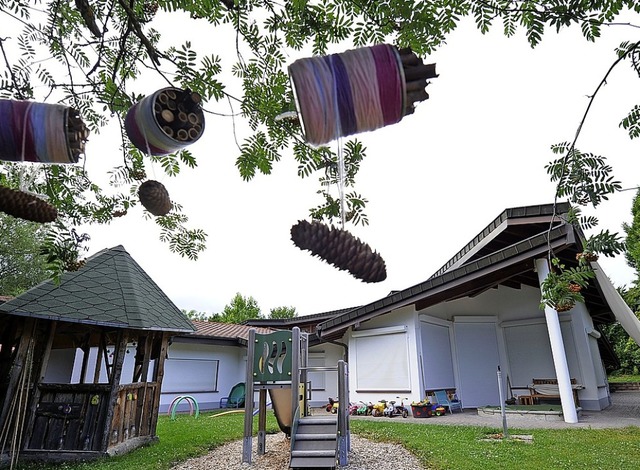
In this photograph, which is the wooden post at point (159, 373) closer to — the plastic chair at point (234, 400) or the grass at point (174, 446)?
the grass at point (174, 446)

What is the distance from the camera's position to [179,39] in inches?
118

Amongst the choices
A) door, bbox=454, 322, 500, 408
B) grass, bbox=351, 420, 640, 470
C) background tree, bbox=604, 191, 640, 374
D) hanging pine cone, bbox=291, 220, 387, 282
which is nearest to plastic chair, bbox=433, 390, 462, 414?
door, bbox=454, 322, 500, 408

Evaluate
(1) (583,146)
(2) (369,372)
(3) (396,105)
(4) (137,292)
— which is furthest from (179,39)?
(2) (369,372)

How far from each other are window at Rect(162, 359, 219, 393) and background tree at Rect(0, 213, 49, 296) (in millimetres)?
9348

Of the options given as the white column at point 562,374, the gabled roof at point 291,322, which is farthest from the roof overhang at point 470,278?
the gabled roof at point 291,322

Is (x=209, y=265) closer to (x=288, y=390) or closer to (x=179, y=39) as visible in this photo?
(x=179, y=39)

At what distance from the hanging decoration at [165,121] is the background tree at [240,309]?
33.8m

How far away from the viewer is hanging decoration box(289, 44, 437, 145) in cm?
112

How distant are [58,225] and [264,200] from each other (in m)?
1.21

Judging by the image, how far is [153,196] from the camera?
6.33 ft

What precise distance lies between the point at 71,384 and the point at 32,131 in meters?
5.20

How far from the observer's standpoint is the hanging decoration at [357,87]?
112 centimetres

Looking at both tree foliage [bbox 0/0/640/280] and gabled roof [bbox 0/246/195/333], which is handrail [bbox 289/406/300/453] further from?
tree foliage [bbox 0/0/640/280]

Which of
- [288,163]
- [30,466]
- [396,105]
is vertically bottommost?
[30,466]
